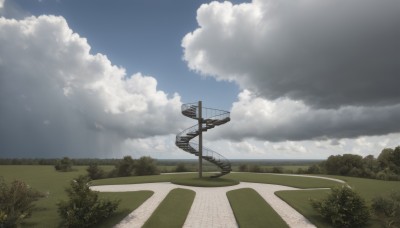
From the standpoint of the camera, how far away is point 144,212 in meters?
16.5

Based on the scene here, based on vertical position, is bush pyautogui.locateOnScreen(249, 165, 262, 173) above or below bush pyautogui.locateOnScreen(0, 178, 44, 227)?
above

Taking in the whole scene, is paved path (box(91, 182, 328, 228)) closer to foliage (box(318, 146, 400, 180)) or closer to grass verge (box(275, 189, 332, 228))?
grass verge (box(275, 189, 332, 228))

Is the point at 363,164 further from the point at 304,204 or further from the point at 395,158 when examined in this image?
the point at 304,204

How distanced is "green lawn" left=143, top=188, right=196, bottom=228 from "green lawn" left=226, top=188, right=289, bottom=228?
2999 millimetres

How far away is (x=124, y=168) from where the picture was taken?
4100 cm

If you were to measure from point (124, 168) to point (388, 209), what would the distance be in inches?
1331

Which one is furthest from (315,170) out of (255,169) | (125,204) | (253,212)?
(125,204)

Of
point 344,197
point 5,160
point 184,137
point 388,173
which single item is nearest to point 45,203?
point 184,137

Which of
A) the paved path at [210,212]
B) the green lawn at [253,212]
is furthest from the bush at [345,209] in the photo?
the green lawn at [253,212]

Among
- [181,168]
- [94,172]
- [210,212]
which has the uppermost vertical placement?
[181,168]

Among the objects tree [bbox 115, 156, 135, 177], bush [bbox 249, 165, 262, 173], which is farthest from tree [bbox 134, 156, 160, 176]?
bush [bbox 249, 165, 262, 173]

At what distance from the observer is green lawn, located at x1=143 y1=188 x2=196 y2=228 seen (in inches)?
561

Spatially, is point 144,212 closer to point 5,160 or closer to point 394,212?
point 394,212

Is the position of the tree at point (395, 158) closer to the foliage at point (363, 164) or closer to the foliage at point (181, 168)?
the foliage at point (363, 164)
